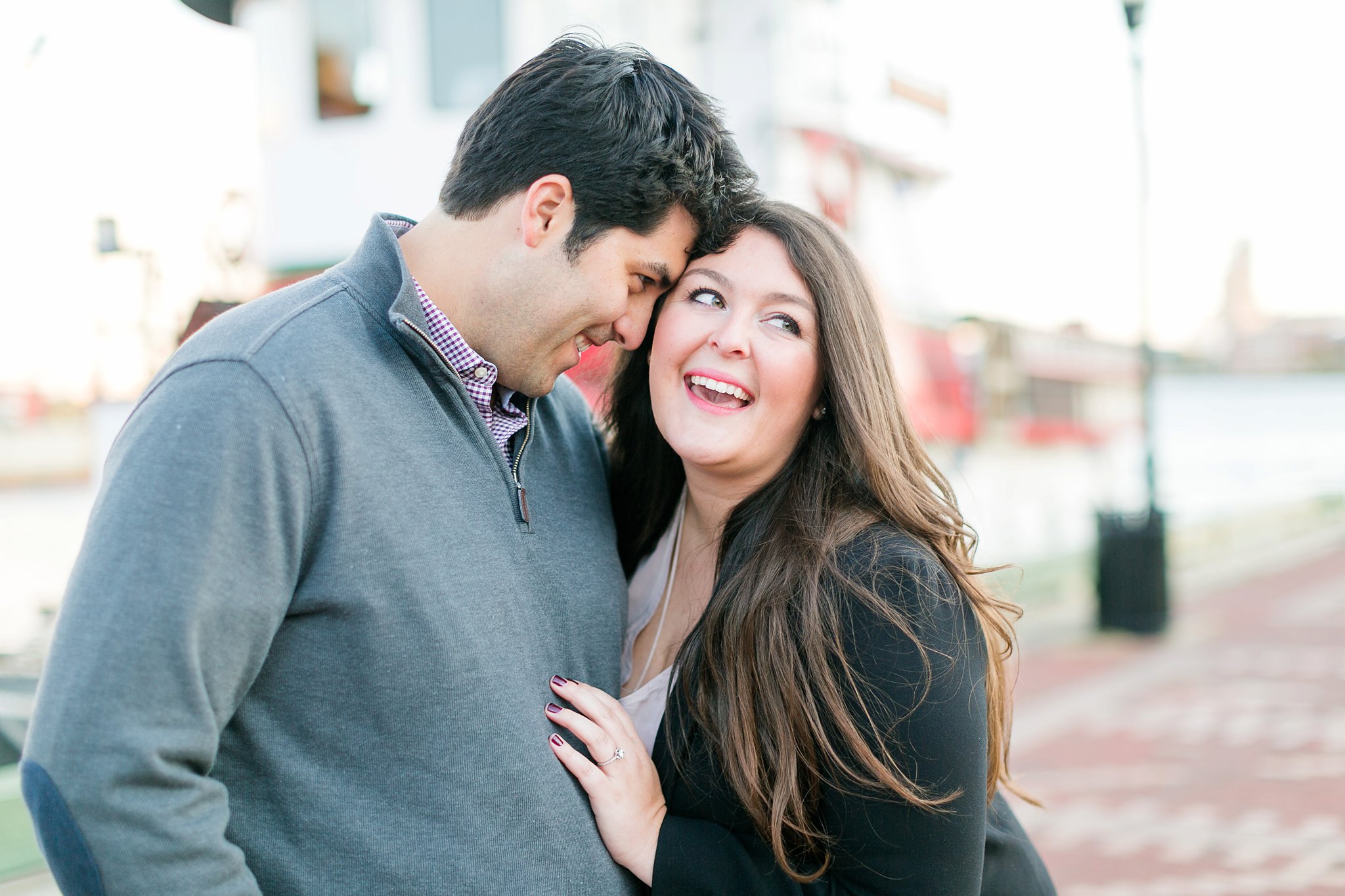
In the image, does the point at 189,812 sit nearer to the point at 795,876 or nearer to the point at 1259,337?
the point at 795,876

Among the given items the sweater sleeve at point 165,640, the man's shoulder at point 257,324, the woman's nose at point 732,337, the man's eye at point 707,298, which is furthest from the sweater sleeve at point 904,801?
the man's shoulder at point 257,324

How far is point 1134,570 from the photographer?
10047 mm

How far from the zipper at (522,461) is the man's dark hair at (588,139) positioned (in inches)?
13.2

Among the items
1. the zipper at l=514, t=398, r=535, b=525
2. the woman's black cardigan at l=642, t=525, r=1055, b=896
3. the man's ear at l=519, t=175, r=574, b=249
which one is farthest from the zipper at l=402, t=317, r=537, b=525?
the woman's black cardigan at l=642, t=525, r=1055, b=896

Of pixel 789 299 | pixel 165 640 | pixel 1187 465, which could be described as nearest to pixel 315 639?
pixel 165 640

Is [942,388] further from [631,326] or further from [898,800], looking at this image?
[898,800]

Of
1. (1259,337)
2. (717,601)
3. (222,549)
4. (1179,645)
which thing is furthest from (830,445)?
(1259,337)

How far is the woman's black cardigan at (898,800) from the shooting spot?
195 centimetres

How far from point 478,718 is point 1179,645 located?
374 inches

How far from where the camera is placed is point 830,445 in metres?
2.46

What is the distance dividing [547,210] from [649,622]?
1055 millimetres

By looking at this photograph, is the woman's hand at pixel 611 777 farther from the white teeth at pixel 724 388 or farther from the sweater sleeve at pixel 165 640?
the white teeth at pixel 724 388

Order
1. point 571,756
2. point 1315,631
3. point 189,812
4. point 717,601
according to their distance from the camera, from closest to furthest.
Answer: point 189,812
point 571,756
point 717,601
point 1315,631

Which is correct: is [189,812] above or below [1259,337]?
above
